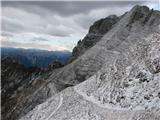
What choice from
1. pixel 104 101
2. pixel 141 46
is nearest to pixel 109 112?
pixel 104 101

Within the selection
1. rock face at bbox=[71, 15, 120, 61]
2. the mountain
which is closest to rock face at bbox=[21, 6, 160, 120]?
the mountain

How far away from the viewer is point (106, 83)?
1660 inches

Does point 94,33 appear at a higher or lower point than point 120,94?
higher

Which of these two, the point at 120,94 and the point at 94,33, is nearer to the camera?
the point at 120,94

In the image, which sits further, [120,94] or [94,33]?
[94,33]

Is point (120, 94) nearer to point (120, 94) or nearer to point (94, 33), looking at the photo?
point (120, 94)

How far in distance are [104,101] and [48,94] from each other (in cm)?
5225

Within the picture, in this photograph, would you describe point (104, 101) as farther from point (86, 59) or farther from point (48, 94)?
point (86, 59)

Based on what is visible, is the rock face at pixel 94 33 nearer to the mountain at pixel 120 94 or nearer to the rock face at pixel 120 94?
the mountain at pixel 120 94

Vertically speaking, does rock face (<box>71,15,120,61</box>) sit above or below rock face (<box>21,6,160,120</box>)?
above

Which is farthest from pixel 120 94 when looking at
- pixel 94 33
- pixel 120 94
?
pixel 94 33

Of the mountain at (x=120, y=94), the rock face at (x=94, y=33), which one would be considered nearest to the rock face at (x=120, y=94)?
the mountain at (x=120, y=94)

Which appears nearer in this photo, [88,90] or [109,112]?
[109,112]

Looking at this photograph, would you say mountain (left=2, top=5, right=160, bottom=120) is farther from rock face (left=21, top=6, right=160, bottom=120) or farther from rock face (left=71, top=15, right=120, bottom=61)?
rock face (left=71, top=15, right=120, bottom=61)
